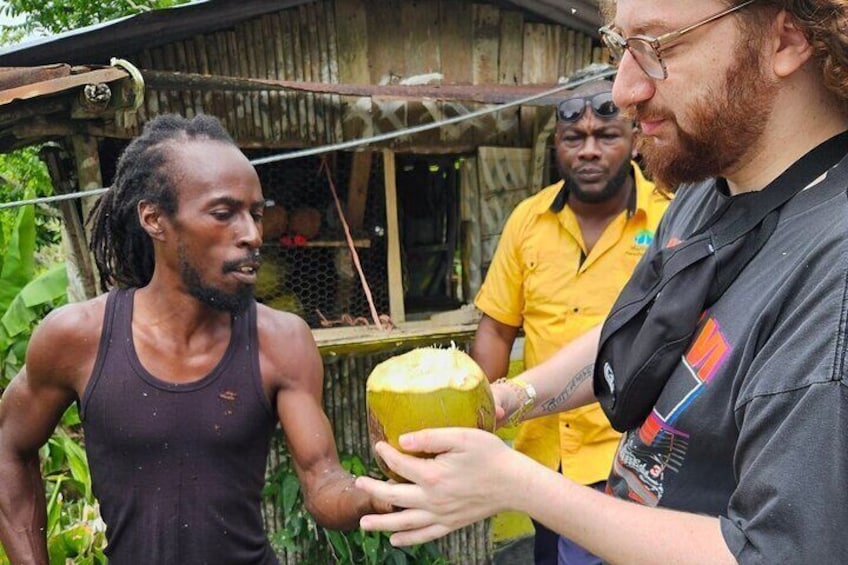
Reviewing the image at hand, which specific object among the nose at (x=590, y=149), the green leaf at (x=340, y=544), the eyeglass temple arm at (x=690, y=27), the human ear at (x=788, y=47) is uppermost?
the eyeglass temple arm at (x=690, y=27)

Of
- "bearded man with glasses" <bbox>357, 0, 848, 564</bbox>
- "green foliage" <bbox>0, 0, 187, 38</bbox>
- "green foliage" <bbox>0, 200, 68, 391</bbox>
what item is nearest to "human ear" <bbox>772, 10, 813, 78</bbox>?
"bearded man with glasses" <bbox>357, 0, 848, 564</bbox>

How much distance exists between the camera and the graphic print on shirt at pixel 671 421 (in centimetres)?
121

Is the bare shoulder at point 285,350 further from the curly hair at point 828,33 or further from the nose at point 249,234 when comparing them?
the curly hair at point 828,33

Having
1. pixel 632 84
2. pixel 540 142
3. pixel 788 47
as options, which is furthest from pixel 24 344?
pixel 788 47

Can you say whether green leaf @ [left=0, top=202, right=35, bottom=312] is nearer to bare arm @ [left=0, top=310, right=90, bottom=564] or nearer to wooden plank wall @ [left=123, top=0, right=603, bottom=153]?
wooden plank wall @ [left=123, top=0, right=603, bottom=153]

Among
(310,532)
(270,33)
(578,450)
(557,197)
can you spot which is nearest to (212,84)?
(270,33)

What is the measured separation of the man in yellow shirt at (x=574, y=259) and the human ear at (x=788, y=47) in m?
1.88

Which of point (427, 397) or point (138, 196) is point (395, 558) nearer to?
point (138, 196)

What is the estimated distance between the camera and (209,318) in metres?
2.04

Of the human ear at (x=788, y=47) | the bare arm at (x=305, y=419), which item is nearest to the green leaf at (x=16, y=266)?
the bare arm at (x=305, y=419)

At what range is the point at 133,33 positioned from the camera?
315 centimetres

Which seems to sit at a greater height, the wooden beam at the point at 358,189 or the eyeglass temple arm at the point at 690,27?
the eyeglass temple arm at the point at 690,27

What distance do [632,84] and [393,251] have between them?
108 inches

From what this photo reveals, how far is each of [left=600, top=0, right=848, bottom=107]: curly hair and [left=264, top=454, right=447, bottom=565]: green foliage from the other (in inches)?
131
